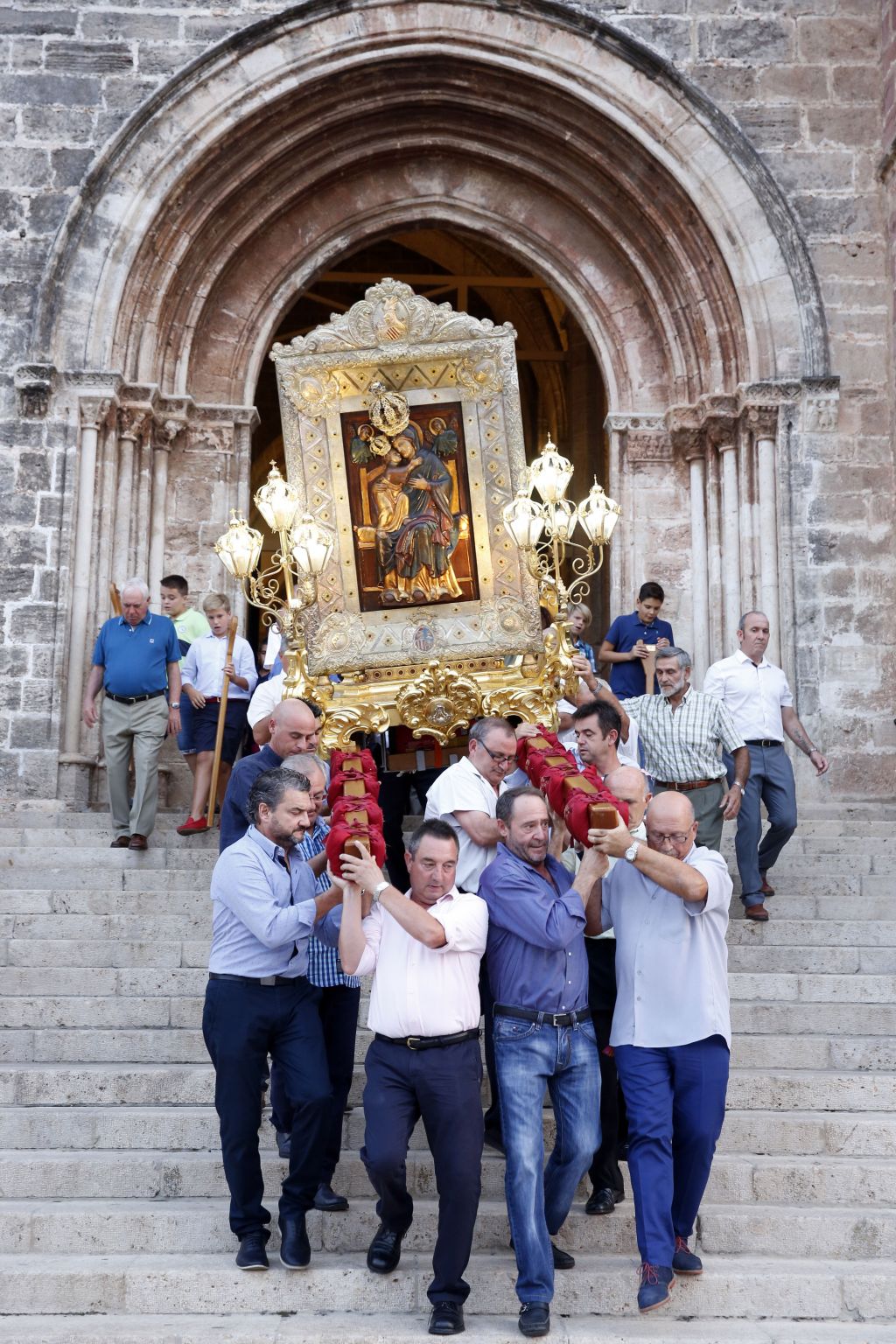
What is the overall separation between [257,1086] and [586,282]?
331 inches

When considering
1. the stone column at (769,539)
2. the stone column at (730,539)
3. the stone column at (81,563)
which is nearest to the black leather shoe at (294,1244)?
the stone column at (81,563)

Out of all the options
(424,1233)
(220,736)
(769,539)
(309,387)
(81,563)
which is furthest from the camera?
(769,539)

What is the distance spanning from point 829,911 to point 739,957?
0.97 m

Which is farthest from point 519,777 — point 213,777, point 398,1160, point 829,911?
point 213,777

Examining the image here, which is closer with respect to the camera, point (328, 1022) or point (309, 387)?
point (328, 1022)

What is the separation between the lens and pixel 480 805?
518 centimetres

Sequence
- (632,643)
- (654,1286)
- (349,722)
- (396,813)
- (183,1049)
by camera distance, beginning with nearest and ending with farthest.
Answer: (654,1286)
(183,1049)
(396,813)
(349,722)
(632,643)

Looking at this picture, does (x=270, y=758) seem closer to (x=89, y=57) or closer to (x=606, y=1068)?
(x=606, y=1068)

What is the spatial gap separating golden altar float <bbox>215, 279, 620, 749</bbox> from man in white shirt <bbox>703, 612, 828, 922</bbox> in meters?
0.95

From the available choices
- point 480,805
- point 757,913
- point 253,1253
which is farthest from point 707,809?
point 253,1253

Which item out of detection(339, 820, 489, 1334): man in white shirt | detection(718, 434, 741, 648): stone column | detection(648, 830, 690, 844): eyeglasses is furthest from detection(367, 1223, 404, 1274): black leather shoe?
detection(718, 434, 741, 648): stone column

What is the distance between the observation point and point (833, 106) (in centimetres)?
1065

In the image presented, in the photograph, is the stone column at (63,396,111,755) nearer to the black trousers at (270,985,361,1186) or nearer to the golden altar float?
the golden altar float

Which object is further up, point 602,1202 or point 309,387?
point 309,387
